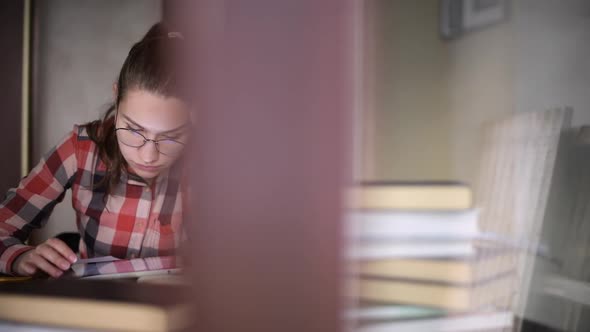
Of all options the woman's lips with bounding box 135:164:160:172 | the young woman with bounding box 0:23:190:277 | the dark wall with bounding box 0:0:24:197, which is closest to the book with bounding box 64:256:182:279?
the young woman with bounding box 0:23:190:277

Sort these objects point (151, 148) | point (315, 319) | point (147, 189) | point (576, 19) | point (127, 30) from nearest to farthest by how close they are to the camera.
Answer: point (315, 319)
point (576, 19)
point (151, 148)
point (147, 189)
point (127, 30)

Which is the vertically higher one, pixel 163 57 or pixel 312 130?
pixel 163 57

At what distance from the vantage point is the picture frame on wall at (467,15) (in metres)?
0.46

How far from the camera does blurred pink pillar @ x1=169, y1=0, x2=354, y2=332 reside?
0.39 meters

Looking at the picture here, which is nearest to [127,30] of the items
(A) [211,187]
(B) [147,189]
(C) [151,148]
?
(B) [147,189]

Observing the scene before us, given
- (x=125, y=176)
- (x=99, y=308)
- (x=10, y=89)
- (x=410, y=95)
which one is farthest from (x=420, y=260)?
(x=10, y=89)

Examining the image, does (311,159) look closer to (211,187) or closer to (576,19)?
(211,187)

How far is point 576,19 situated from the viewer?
56 centimetres

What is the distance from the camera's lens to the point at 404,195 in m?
0.42

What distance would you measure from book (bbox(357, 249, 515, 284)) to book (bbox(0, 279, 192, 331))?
160mm

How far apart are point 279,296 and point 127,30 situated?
6.43ft

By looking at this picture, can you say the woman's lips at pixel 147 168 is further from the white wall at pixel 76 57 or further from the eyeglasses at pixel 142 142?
the white wall at pixel 76 57

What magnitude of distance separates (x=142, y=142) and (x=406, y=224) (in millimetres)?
710

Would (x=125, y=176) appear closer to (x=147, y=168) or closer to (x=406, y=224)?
(x=147, y=168)
